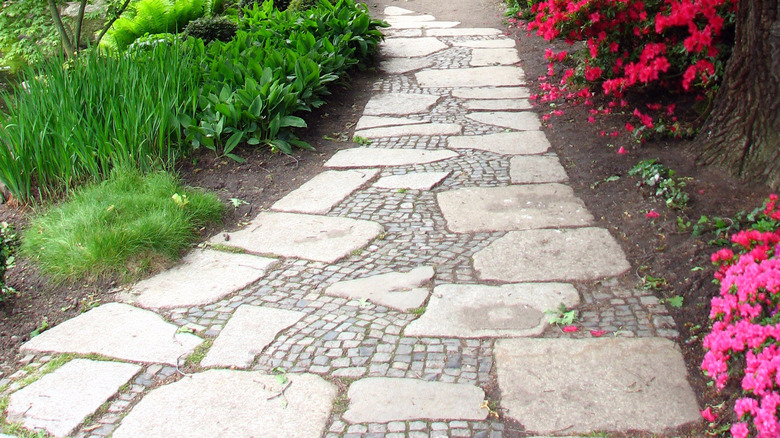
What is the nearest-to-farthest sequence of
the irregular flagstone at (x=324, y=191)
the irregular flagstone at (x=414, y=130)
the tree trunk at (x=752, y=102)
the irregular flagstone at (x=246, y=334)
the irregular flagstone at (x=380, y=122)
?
1. the irregular flagstone at (x=246, y=334)
2. the tree trunk at (x=752, y=102)
3. the irregular flagstone at (x=324, y=191)
4. the irregular flagstone at (x=414, y=130)
5. the irregular flagstone at (x=380, y=122)

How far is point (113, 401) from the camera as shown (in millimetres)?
2162

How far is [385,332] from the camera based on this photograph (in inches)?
95.9

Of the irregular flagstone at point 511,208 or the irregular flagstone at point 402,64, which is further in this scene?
the irregular flagstone at point 402,64

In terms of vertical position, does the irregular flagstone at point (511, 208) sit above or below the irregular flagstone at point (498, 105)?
below

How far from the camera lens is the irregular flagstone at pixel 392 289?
2.63m

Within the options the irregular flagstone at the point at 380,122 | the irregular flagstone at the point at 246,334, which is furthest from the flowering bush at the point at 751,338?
the irregular flagstone at the point at 380,122

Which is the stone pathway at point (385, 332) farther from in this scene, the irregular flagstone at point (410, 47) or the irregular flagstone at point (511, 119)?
the irregular flagstone at point (410, 47)

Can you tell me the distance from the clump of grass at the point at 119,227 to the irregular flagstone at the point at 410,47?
3.28m

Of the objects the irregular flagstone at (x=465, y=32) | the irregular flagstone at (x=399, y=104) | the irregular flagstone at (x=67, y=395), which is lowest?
the irregular flagstone at (x=67, y=395)

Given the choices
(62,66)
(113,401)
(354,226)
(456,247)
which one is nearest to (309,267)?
(354,226)

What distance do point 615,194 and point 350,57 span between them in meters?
2.98

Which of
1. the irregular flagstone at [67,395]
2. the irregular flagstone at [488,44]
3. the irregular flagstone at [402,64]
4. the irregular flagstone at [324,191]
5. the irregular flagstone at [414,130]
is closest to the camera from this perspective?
the irregular flagstone at [67,395]

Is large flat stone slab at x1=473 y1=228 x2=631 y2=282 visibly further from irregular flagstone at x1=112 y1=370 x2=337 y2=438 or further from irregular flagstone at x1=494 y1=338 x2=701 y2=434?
irregular flagstone at x1=112 y1=370 x2=337 y2=438

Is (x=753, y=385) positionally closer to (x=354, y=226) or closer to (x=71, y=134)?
(x=354, y=226)
